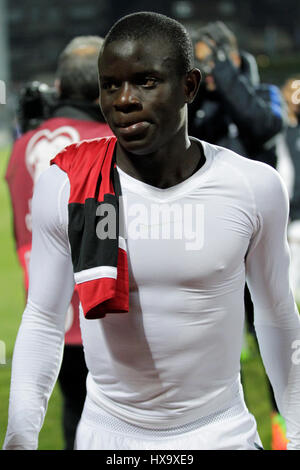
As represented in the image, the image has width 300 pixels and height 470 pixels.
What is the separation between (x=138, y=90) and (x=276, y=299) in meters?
0.56

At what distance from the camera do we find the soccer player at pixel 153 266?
1450 millimetres

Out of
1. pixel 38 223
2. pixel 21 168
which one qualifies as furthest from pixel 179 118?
pixel 21 168

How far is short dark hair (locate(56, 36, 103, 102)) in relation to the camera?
269cm

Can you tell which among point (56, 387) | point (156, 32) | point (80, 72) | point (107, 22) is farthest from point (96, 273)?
point (107, 22)

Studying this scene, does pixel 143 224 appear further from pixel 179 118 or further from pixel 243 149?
pixel 243 149

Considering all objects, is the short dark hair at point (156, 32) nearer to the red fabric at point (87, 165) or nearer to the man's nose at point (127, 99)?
the man's nose at point (127, 99)

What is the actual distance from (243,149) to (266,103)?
0.22 m

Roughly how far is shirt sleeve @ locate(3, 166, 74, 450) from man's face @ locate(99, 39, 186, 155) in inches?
8.2

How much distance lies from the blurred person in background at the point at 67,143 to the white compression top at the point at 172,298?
924 millimetres

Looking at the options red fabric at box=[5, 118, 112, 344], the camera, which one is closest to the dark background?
the camera

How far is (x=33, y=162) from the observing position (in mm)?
2682

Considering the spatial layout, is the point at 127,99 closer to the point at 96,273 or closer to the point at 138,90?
the point at 138,90

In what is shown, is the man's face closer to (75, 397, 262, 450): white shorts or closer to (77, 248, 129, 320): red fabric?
(77, 248, 129, 320): red fabric

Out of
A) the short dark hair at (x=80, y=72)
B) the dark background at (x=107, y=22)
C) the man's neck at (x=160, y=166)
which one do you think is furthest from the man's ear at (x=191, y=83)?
the dark background at (x=107, y=22)
